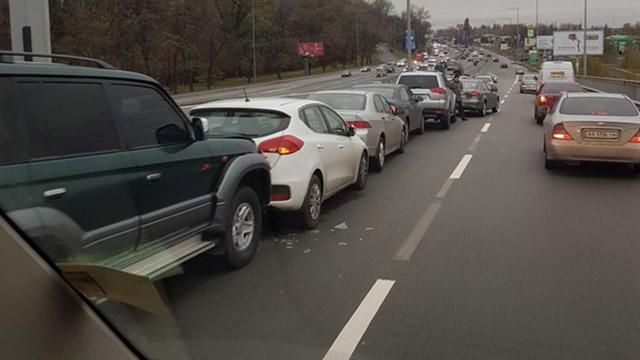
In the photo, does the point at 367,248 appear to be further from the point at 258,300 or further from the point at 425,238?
the point at 258,300

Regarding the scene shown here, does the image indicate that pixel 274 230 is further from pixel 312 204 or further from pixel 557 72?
pixel 557 72

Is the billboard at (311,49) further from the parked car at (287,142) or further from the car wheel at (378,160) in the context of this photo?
the parked car at (287,142)

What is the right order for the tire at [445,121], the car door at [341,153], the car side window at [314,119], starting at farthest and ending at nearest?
the tire at [445,121] < the car door at [341,153] < the car side window at [314,119]

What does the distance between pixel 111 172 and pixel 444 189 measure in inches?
298

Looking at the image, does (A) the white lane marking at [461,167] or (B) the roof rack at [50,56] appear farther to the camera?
(A) the white lane marking at [461,167]

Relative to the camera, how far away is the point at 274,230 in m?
8.14

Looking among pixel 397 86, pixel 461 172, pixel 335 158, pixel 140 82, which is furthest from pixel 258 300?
pixel 397 86

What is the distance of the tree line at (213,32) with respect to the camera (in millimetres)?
12484

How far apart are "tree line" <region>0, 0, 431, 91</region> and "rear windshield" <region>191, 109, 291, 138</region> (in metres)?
4.18

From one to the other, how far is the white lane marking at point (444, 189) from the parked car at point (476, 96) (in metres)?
16.4

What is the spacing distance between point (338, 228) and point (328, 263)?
1638mm

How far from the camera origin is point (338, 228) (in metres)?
8.24

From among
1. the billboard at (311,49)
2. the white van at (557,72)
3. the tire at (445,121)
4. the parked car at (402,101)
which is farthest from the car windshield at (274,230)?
the billboard at (311,49)

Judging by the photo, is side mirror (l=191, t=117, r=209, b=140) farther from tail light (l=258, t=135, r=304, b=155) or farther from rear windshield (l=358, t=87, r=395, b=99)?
rear windshield (l=358, t=87, r=395, b=99)
